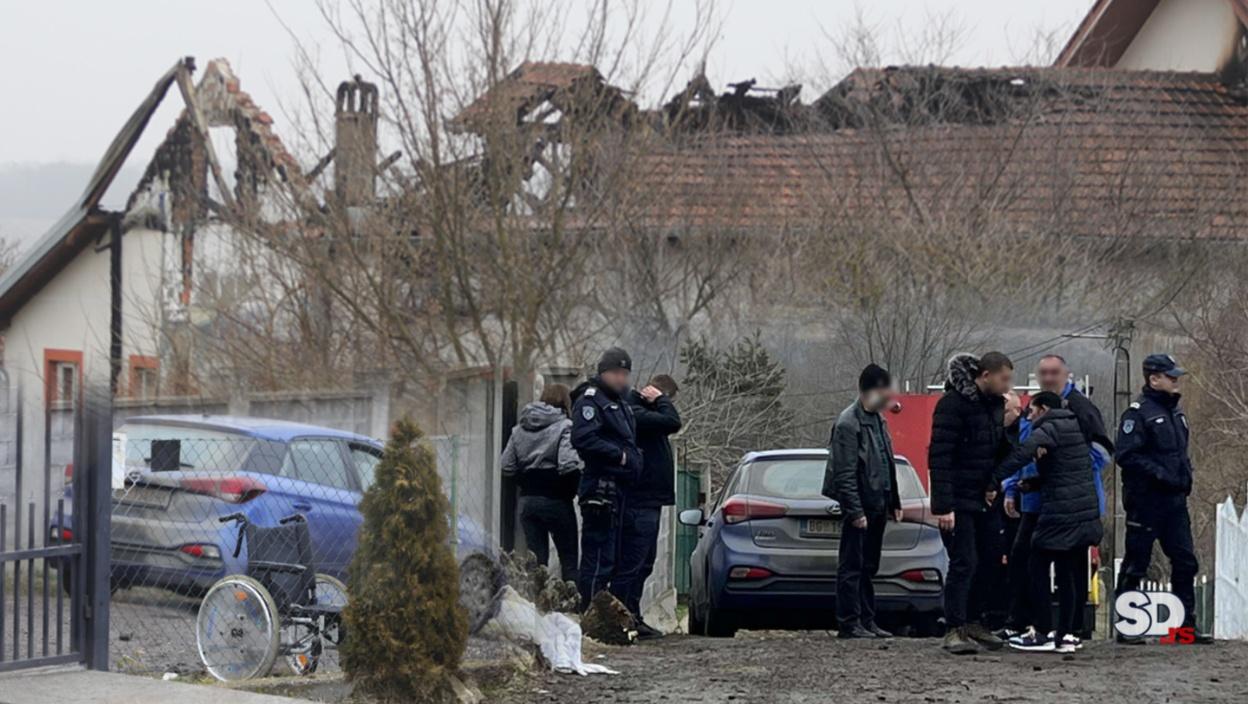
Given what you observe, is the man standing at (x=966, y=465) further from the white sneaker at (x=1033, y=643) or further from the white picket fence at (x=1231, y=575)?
the white picket fence at (x=1231, y=575)

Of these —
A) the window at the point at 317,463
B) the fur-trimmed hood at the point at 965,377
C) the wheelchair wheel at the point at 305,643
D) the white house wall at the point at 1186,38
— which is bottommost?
the wheelchair wheel at the point at 305,643

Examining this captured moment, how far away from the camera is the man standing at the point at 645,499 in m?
11.3

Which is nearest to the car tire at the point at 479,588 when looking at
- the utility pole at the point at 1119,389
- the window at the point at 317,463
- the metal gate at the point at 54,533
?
the window at the point at 317,463

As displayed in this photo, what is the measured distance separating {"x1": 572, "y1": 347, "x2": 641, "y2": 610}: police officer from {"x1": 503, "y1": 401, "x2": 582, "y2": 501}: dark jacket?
0.29 meters

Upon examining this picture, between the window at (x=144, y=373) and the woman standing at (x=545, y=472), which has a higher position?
the window at (x=144, y=373)

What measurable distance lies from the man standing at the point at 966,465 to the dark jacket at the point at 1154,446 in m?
1.18

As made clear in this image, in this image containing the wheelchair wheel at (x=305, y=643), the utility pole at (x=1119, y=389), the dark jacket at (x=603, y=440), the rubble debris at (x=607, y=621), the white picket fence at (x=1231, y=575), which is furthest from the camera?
the white picket fence at (x=1231, y=575)

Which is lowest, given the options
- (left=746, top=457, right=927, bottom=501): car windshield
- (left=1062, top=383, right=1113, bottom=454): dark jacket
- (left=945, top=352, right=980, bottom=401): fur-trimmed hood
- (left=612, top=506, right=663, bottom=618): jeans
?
(left=612, top=506, right=663, bottom=618): jeans

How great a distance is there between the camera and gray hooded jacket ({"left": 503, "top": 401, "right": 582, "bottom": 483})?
450 inches

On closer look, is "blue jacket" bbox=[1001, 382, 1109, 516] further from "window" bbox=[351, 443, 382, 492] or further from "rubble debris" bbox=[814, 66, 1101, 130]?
"rubble debris" bbox=[814, 66, 1101, 130]

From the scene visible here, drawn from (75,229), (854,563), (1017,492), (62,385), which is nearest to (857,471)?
(854,563)

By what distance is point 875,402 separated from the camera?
11.4 meters

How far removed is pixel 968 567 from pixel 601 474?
88.5 inches

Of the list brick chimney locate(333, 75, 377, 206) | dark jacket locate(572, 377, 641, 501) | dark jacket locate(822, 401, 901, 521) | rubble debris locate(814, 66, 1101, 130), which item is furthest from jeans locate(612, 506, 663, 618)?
rubble debris locate(814, 66, 1101, 130)
